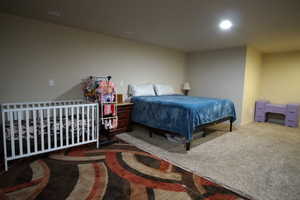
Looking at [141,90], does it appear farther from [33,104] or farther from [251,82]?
[251,82]

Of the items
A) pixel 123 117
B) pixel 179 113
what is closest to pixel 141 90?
pixel 123 117

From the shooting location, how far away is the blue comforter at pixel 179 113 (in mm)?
2777

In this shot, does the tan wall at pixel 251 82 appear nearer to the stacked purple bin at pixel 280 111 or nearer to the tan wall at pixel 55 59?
the stacked purple bin at pixel 280 111

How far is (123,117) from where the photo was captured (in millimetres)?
3734

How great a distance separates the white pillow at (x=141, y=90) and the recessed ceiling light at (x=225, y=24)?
2177 mm

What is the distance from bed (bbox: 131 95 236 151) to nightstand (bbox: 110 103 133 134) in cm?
12

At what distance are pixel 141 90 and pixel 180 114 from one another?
5.42 feet

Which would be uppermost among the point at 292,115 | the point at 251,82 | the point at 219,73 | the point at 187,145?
the point at 219,73

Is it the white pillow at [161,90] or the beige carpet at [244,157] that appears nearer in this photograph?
the beige carpet at [244,157]

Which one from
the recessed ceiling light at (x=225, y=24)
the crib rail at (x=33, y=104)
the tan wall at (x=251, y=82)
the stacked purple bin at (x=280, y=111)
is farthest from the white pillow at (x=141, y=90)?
the stacked purple bin at (x=280, y=111)

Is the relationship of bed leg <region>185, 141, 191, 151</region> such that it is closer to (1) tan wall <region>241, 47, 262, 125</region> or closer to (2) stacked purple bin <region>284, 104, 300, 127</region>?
(1) tan wall <region>241, 47, 262, 125</region>

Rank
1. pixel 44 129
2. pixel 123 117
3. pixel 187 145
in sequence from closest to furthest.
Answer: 1. pixel 44 129
2. pixel 187 145
3. pixel 123 117

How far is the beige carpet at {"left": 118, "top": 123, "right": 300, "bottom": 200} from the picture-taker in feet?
6.30

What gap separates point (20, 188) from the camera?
1769mm
